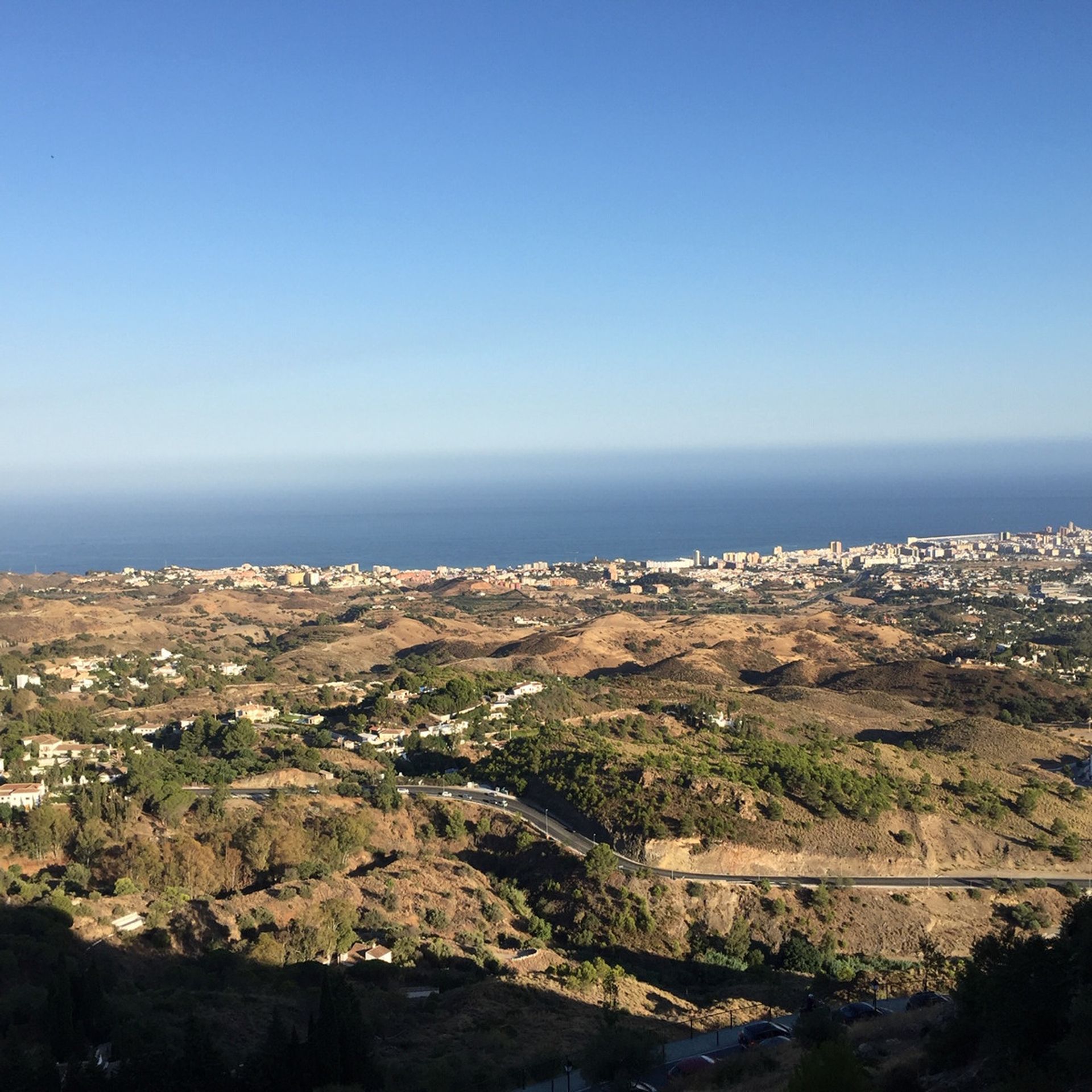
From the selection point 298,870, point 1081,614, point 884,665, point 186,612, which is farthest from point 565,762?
point 1081,614

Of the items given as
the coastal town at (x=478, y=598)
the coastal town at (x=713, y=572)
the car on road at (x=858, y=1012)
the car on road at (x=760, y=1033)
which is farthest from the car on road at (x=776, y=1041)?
the coastal town at (x=713, y=572)

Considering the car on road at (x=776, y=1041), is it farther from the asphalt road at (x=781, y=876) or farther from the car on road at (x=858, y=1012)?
the asphalt road at (x=781, y=876)

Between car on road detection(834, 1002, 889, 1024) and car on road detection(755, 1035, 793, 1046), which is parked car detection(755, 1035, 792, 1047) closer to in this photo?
car on road detection(755, 1035, 793, 1046)

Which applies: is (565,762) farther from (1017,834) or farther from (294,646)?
(294,646)

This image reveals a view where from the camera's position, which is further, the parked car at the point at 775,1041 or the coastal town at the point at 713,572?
the coastal town at the point at 713,572

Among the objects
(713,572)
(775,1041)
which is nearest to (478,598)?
(713,572)

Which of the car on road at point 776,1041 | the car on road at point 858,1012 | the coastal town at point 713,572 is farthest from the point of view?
the coastal town at point 713,572
